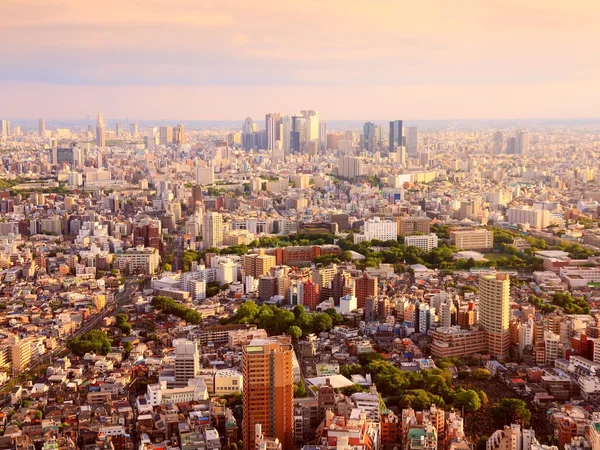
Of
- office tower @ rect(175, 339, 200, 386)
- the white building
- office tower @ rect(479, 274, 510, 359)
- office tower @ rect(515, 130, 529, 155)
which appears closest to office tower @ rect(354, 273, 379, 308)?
office tower @ rect(479, 274, 510, 359)

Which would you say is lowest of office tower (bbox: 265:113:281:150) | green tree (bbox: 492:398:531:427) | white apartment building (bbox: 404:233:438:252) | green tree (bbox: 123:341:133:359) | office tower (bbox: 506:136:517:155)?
green tree (bbox: 123:341:133:359)

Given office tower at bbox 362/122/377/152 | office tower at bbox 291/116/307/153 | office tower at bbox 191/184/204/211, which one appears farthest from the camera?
office tower at bbox 362/122/377/152

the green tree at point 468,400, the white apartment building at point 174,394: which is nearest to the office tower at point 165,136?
the white apartment building at point 174,394

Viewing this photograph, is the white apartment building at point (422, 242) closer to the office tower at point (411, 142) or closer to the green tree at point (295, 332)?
the green tree at point (295, 332)

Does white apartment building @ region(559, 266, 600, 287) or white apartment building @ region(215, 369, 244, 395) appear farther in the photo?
white apartment building @ region(559, 266, 600, 287)

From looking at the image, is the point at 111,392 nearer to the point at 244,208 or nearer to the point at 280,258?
the point at 280,258

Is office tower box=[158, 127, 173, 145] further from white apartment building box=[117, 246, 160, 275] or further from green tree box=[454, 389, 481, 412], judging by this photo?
green tree box=[454, 389, 481, 412]

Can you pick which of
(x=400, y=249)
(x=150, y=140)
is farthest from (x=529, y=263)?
(x=150, y=140)

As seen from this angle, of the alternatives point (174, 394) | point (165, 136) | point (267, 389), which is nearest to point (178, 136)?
point (165, 136)
